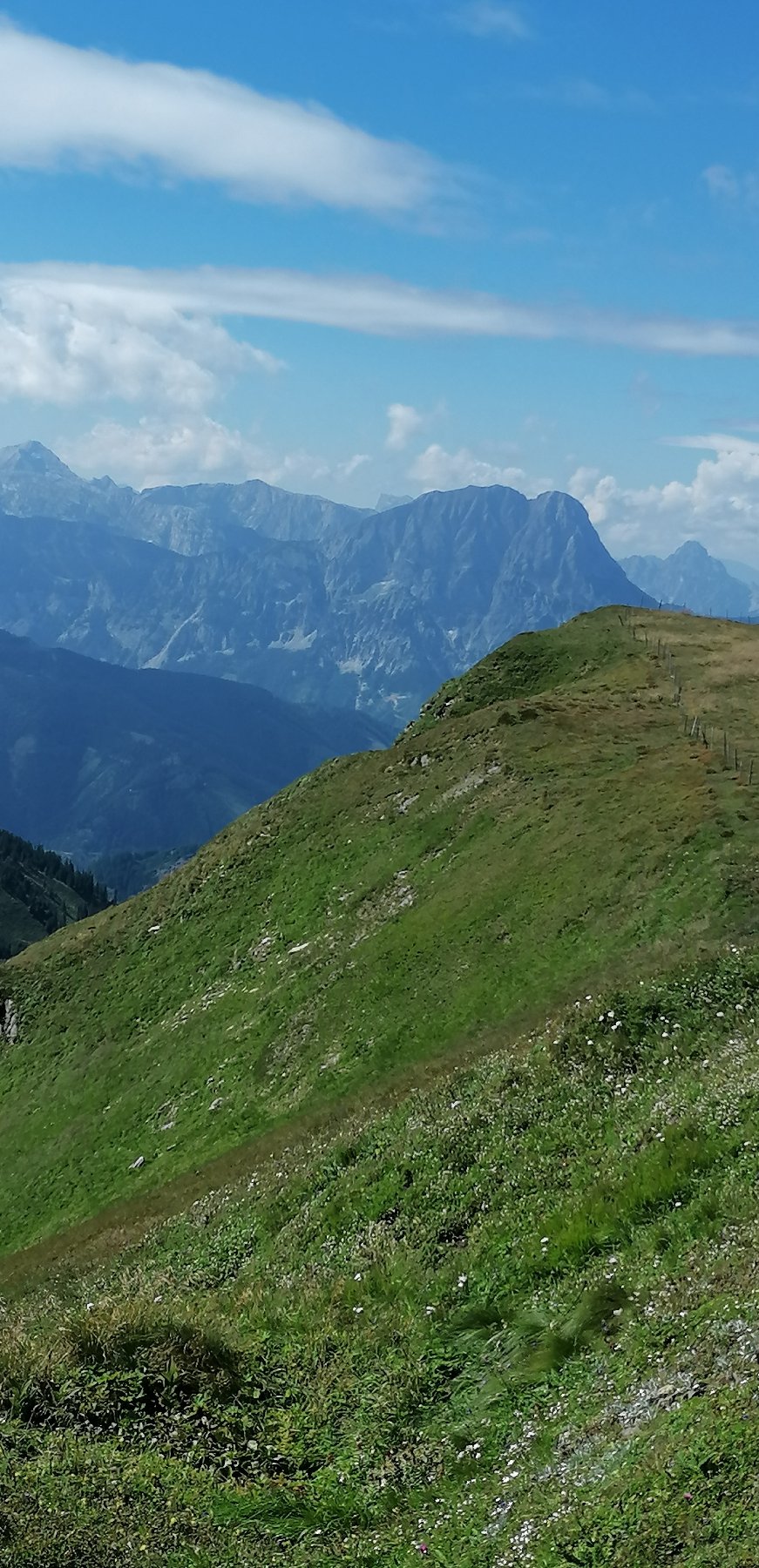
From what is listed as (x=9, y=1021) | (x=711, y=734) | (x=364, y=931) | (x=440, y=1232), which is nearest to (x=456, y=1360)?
(x=440, y=1232)

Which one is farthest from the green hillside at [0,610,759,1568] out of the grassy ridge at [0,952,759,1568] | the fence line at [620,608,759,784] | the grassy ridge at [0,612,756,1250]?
the fence line at [620,608,759,784]

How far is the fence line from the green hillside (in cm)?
64

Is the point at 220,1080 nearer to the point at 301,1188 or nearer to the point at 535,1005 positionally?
the point at 535,1005

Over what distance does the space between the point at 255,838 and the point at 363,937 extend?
20.6 meters

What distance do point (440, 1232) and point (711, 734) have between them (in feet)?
148

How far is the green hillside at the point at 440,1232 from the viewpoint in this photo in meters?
12.1

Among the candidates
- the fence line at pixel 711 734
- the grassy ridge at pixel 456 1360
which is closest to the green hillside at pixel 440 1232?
the grassy ridge at pixel 456 1360

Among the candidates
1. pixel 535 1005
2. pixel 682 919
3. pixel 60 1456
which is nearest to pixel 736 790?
pixel 682 919

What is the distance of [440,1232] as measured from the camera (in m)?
19.3

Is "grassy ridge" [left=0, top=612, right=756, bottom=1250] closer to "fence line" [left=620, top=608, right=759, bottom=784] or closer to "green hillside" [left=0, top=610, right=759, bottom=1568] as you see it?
"green hillside" [left=0, top=610, right=759, bottom=1568]

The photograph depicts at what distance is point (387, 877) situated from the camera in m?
57.2

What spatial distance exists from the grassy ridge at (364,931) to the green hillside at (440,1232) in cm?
27

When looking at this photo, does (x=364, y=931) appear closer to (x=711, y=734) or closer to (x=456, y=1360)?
(x=711, y=734)

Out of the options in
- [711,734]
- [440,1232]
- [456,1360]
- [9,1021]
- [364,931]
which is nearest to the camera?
[456,1360]
